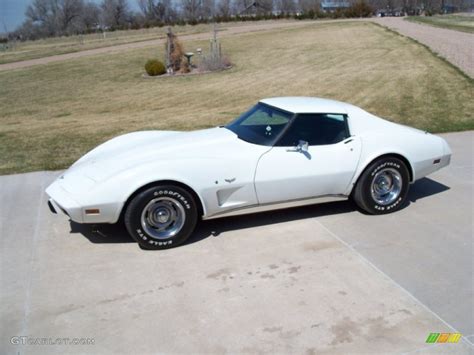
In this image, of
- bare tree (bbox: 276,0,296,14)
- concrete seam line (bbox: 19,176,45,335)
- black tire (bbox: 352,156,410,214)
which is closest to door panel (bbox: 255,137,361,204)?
black tire (bbox: 352,156,410,214)

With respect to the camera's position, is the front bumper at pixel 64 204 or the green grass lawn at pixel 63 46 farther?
the green grass lawn at pixel 63 46

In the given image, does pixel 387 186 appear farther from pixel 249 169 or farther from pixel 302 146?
pixel 249 169

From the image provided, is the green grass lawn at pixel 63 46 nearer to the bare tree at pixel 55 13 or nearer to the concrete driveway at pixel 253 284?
the concrete driveway at pixel 253 284

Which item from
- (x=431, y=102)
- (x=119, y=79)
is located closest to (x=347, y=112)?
(x=431, y=102)

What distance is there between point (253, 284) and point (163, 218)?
1.07 meters

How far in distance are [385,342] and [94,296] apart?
6.85 ft

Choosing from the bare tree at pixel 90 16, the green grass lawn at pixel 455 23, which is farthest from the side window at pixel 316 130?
the bare tree at pixel 90 16

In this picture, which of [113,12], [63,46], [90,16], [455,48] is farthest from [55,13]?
[455,48]

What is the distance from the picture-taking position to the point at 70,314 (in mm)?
3408

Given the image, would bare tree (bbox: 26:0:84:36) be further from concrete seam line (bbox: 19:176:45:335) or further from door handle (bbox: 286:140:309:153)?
door handle (bbox: 286:140:309:153)

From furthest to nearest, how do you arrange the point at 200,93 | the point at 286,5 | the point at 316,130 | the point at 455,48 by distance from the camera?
the point at 286,5
the point at 455,48
the point at 200,93
the point at 316,130

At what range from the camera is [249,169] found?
4.49 meters

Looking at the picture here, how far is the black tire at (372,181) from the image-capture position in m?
4.91

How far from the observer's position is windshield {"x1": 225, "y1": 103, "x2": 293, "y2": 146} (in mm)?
4730
